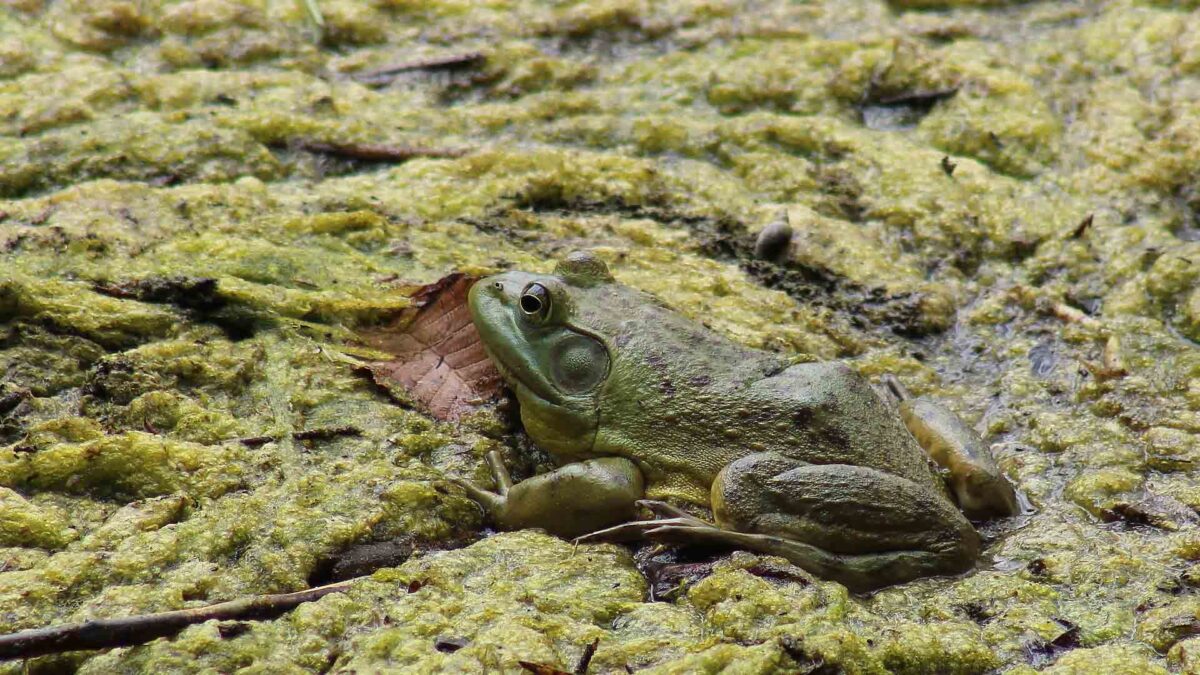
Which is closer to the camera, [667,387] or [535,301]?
[667,387]

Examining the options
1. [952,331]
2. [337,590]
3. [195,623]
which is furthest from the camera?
[952,331]

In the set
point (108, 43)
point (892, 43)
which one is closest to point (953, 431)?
point (892, 43)

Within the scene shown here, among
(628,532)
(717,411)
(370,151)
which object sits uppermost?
(370,151)

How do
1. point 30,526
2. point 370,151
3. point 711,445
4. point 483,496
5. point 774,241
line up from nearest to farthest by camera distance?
point 30,526
point 483,496
point 711,445
point 774,241
point 370,151

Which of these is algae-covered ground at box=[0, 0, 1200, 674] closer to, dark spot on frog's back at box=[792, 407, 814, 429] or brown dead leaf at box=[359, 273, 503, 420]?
brown dead leaf at box=[359, 273, 503, 420]

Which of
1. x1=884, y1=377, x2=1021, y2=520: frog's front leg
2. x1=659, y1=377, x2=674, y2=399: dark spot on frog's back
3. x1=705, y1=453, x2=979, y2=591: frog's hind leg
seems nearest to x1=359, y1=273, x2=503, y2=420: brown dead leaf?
x1=659, y1=377, x2=674, y2=399: dark spot on frog's back

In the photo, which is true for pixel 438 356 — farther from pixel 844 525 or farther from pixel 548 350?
pixel 844 525

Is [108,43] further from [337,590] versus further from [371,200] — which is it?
[337,590]

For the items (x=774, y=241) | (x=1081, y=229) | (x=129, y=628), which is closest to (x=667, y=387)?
(x=774, y=241)
